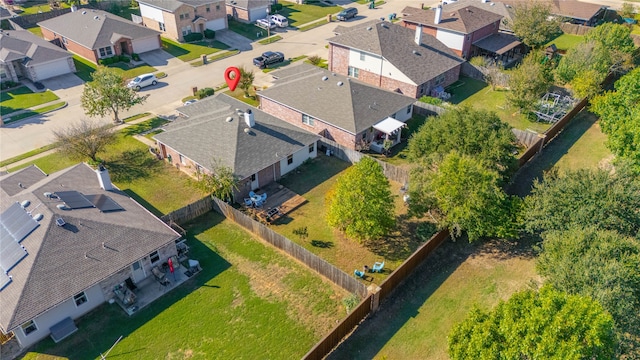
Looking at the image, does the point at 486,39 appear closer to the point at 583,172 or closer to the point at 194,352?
the point at 583,172

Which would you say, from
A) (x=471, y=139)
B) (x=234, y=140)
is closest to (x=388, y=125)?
(x=471, y=139)

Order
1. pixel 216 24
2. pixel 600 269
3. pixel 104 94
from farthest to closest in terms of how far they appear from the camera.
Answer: pixel 216 24 → pixel 104 94 → pixel 600 269

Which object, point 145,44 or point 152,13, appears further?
point 152,13

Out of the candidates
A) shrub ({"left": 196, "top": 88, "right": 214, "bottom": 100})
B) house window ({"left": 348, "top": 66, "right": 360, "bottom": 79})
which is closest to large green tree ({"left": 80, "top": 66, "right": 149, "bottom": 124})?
shrub ({"left": 196, "top": 88, "right": 214, "bottom": 100})

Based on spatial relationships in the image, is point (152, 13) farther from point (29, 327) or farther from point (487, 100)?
point (29, 327)

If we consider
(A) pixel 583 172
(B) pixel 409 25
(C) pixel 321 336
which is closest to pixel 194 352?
(C) pixel 321 336

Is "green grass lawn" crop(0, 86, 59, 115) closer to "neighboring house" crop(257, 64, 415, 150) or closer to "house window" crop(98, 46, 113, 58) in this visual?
"house window" crop(98, 46, 113, 58)
